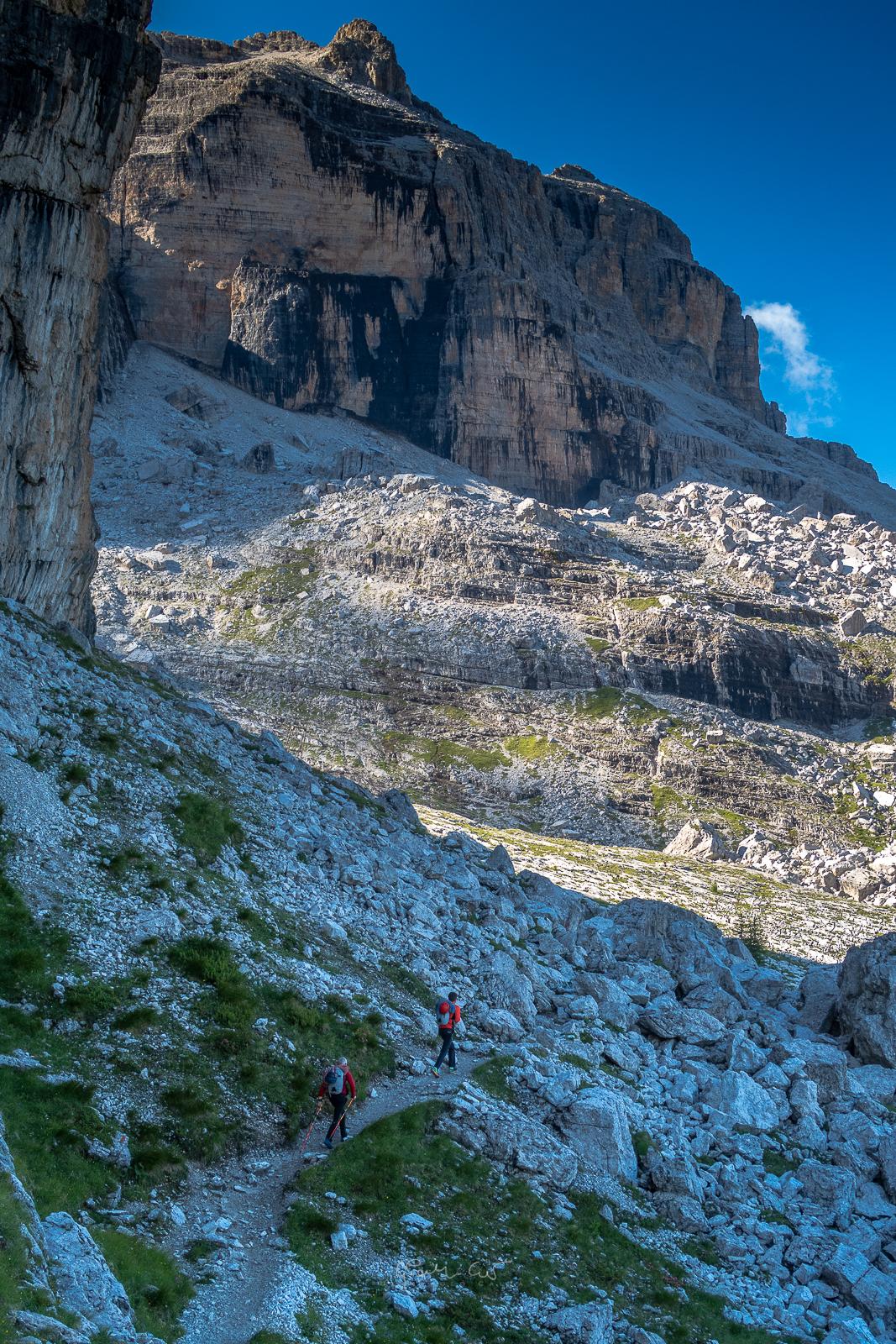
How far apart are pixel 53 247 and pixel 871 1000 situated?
38.4 metres

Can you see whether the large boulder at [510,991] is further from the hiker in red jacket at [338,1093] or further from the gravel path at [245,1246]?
the hiker in red jacket at [338,1093]

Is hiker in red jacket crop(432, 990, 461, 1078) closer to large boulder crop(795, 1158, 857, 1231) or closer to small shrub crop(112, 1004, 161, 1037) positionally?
small shrub crop(112, 1004, 161, 1037)

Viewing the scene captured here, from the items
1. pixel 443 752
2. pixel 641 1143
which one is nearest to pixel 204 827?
pixel 641 1143

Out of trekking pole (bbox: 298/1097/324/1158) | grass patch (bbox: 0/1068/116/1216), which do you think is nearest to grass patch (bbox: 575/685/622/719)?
trekking pole (bbox: 298/1097/324/1158)

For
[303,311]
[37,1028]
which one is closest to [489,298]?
[303,311]

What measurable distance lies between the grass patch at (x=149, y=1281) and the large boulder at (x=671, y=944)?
2565cm

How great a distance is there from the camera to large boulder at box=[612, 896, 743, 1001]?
39656 millimetres

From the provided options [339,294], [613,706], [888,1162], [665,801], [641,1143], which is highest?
[339,294]

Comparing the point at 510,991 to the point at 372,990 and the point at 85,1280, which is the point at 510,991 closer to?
the point at 372,990

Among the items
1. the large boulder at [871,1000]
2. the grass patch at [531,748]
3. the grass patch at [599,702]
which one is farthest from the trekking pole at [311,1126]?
the grass patch at [599,702]

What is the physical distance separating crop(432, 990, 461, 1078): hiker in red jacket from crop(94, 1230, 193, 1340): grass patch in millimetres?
10334

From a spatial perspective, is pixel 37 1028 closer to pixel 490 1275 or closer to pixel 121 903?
pixel 121 903

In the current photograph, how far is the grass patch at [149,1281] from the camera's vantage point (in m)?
14.3

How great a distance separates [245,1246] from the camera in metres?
17.0
